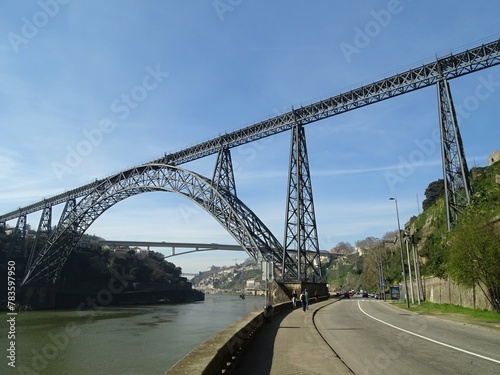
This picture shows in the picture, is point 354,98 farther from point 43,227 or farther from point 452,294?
point 43,227

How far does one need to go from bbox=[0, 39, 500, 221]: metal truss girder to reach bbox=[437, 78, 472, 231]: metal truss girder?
105 inches

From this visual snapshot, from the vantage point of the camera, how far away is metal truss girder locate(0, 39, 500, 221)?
87.5 feet

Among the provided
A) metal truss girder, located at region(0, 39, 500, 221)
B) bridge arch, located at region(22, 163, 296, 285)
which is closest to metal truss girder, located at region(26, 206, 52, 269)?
bridge arch, located at region(22, 163, 296, 285)

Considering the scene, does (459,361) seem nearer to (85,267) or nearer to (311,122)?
(311,122)

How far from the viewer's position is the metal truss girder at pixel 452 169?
949 inches

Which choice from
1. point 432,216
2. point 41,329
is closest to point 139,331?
point 41,329

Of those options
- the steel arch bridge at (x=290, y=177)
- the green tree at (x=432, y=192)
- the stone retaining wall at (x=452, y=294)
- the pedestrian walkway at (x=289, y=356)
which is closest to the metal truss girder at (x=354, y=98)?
→ the steel arch bridge at (x=290, y=177)

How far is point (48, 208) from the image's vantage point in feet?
233

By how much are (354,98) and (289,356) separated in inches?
1118

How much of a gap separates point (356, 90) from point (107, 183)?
131 feet

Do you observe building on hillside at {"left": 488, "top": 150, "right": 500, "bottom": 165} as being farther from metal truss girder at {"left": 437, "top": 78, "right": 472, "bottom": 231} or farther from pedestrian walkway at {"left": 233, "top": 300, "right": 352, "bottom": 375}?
pedestrian walkway at {"left": 233, "top": 300, "right": 352, "bottom": 375}

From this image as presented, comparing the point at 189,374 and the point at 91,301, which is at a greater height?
the point at 189,374

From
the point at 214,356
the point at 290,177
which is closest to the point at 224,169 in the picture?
the point at 290,177

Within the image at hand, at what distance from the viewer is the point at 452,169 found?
25.0 metres
